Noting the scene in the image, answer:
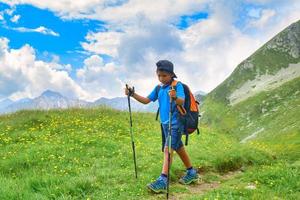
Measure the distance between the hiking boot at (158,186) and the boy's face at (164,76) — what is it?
9.42 ft

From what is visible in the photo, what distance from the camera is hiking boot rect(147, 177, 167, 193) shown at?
463 inches

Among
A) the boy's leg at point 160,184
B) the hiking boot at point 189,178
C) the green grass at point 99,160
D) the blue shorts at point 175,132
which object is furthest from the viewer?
the hiking boot at point 189,178

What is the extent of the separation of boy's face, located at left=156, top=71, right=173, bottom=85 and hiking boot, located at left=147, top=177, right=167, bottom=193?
9.42ft

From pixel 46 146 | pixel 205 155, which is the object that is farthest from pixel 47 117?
pixel 205 155

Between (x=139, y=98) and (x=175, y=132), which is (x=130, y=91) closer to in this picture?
(x=139, y=98)

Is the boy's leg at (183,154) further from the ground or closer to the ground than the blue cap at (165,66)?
closer to the ground

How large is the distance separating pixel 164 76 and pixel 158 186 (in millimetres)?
3168

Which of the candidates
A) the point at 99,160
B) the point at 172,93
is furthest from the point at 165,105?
the point at 99,160

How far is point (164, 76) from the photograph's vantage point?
1234 centimetres

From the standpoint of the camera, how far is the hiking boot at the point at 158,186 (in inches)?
463

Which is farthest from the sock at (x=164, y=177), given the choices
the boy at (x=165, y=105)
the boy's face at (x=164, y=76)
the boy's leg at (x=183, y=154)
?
the boy's face at (x=164, y=76)

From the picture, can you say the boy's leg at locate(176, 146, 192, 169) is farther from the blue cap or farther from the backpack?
the blue cap

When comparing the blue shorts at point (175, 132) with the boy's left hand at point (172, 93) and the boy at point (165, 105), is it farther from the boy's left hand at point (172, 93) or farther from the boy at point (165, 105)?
the boy's left hand at point (172, 93)

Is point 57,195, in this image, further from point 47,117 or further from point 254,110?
point 254,110
